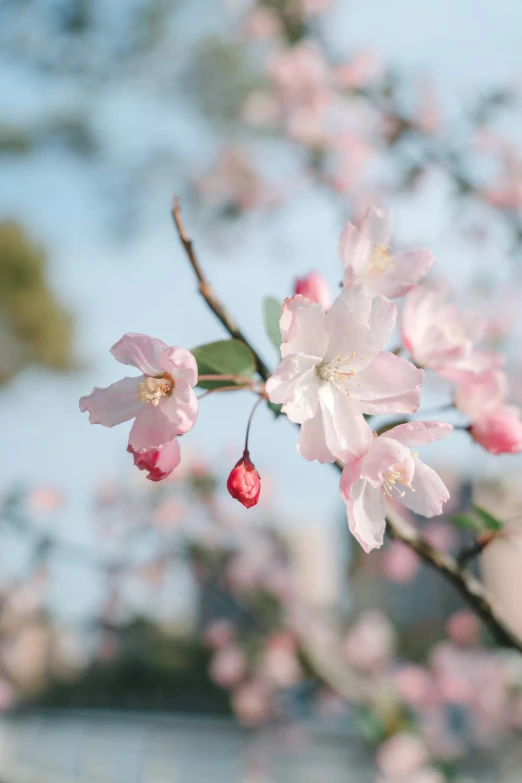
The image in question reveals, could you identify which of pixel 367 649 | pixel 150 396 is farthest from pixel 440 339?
pixel 367 649

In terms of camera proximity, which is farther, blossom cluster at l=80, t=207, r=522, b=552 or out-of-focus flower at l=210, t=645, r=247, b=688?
out-of-focus flower at l=210, t=645, r=247, b=688

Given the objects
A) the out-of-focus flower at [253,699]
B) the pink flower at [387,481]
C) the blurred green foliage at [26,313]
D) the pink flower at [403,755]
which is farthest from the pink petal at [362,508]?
the blurred green foliage at [26,313]

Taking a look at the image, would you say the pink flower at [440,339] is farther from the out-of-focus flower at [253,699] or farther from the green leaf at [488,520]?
the out-of-focus flower at [253,699]

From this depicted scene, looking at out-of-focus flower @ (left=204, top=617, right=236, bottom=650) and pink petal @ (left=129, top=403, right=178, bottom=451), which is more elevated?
pink petal @ (left=129, top=403, right=178, bottom=451)

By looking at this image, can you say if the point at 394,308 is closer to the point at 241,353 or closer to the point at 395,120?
the point at 241,353

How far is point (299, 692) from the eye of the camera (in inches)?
158

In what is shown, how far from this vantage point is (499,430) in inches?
26.1

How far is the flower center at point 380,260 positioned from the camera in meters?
0.61

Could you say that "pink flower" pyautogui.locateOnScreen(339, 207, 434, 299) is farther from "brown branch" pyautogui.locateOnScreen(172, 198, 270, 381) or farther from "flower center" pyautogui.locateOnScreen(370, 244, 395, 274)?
"brown branch" pyautogui.locateOnScreen(172, 198, 270, 381)

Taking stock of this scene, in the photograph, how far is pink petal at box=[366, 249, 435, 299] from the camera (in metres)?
0.61

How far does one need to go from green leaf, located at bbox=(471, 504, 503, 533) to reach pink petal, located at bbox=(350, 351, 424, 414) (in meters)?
0.23

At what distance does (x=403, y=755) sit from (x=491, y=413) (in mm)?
1923

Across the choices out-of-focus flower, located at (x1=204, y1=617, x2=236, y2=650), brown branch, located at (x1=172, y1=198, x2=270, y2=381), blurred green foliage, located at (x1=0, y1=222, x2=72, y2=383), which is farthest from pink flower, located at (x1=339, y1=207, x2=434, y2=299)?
blurred green foliage, located at (x1=0, y1=222, x2=72, y2=383)

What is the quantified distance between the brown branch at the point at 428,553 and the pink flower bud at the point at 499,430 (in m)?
0.11
